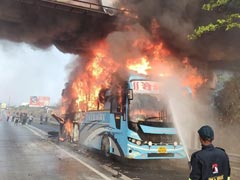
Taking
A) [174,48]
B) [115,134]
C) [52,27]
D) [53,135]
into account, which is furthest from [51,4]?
[53,135]

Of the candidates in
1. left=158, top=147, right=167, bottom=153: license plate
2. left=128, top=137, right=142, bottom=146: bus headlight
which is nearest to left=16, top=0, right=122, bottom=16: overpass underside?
left=128, top=137, right=142, bottom=146: bus headlight

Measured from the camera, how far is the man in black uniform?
2.89 meters

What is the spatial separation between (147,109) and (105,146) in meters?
2.38

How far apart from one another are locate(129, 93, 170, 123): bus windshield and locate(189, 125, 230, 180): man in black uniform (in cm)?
624

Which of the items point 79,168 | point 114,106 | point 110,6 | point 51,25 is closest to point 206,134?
point 79,168

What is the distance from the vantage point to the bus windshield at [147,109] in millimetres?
9289

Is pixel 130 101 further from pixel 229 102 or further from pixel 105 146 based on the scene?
pixel 229 102

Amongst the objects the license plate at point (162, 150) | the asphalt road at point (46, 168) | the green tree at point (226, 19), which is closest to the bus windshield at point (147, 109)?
the license plate at point (162, 150)

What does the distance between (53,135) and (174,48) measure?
11215mm

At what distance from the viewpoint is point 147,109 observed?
30.8 ft

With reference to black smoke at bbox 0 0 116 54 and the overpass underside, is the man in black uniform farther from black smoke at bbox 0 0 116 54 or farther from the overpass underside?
black smoke at bbox 0 0 116 54

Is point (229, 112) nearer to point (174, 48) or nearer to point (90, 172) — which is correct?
point (174, 48)

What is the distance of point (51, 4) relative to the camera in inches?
504

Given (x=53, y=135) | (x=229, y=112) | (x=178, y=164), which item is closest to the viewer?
(x=178, y=164)
